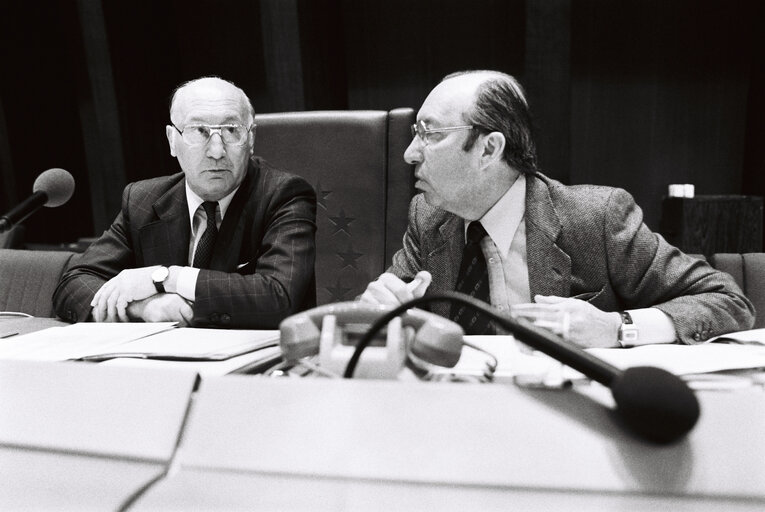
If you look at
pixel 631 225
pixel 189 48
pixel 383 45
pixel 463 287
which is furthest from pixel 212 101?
pixel 189 48

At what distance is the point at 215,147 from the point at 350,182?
475mm

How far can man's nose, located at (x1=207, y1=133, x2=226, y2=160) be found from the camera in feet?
4.77

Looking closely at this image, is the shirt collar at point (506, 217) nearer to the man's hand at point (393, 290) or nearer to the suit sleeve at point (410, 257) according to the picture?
the suit sleeve at point (410, 257)

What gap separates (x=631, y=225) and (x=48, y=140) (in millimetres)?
3786

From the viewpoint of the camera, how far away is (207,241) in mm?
1480

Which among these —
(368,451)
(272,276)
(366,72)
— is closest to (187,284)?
(272,276)

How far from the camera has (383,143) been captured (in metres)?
1.77

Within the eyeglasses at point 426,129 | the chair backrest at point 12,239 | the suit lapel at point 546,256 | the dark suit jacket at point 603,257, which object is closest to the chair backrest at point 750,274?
the dark suit jacket at point 603,257

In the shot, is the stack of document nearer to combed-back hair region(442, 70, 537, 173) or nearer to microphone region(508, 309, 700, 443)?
microphone region(508, 309, 700, 443)

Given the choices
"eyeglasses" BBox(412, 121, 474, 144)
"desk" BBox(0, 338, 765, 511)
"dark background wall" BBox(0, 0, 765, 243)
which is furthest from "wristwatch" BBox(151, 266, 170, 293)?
"dark background wall" BBox(0, 0, 765, 243)

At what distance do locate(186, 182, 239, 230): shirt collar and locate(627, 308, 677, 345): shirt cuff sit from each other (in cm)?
102

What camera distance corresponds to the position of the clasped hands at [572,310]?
0.89 m

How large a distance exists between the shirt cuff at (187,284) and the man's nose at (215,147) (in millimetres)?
333

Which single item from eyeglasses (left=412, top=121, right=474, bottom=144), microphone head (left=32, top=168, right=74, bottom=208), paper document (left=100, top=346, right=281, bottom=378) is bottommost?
paper document (left=100, top=346, right=281, bottom=378)
